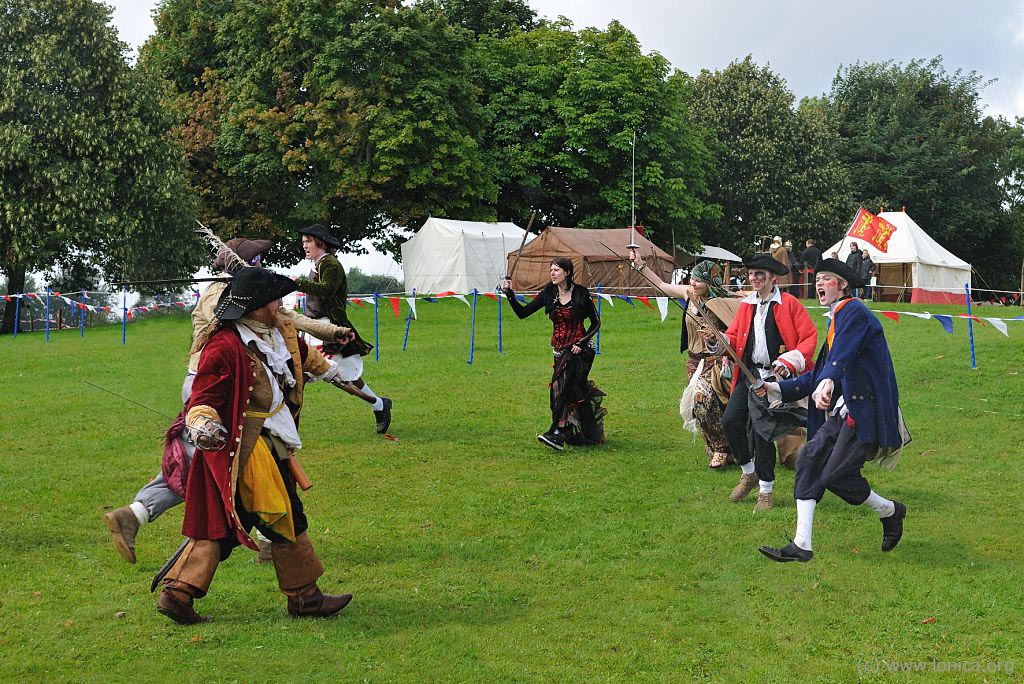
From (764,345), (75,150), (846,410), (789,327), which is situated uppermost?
(75,150)

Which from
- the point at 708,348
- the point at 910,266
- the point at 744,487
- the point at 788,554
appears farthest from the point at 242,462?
the point at 910,266

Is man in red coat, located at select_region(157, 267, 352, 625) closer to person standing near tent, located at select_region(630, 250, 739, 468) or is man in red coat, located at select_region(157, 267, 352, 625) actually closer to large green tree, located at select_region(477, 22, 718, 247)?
person standing near tent, located at select_region(630, 250, 739, 468)

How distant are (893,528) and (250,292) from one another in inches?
169

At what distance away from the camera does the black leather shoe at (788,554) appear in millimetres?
6793

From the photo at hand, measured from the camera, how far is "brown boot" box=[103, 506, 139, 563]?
5930 mm

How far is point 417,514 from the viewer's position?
27.4 ft

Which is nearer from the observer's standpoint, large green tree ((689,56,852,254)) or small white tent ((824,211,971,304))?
small white tent ((824,211,971,304))

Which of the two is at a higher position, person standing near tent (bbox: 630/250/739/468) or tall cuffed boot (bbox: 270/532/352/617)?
person standing near tent (bbox: 630/250/739/468)

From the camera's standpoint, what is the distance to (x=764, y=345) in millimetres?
8008

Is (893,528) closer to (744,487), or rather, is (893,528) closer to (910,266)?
(744,487)

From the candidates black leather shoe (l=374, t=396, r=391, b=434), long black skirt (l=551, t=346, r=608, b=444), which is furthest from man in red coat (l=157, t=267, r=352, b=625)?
black leather shoe (l=374, t=396, r=391, b=434)

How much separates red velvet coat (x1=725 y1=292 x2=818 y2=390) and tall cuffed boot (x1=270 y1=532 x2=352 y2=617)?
12.1 feet

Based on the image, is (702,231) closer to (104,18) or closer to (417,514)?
(104,18)

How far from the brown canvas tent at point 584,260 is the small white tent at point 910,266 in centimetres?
725
